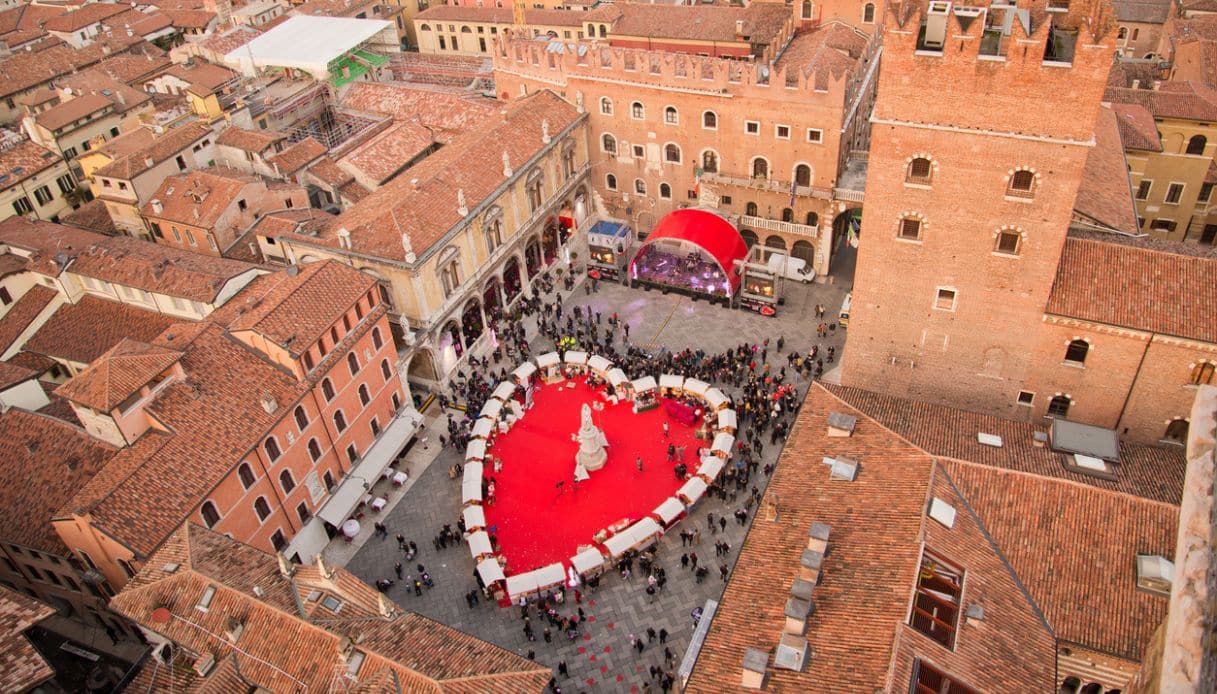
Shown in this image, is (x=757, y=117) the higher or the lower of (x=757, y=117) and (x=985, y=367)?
the higher

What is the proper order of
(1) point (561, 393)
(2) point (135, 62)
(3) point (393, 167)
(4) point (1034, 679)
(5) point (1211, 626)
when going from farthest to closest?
(2) point (135, 62) → (3) point (393, 167) → (1) point (561, 393) → (4) point (1034, 679) → (5) point (1211, 626)

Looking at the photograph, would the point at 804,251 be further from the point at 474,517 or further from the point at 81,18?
the point at 81,18

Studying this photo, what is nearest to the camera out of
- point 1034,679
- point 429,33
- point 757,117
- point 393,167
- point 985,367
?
point 1034,679

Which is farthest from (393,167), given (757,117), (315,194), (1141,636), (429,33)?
(1141,636)

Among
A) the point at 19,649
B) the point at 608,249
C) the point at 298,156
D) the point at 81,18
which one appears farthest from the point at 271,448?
the point at 81,18

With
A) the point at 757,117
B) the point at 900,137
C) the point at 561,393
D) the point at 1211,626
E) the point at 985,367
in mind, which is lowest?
the point at 561,393

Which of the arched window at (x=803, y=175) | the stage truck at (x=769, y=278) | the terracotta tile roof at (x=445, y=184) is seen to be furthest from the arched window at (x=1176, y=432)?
the terracotta tile roof at (x=445, y=184)

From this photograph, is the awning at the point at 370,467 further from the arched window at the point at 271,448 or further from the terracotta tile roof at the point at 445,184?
the terracotta tile roof at the point at 445,184

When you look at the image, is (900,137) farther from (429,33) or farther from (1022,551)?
(429,33)
